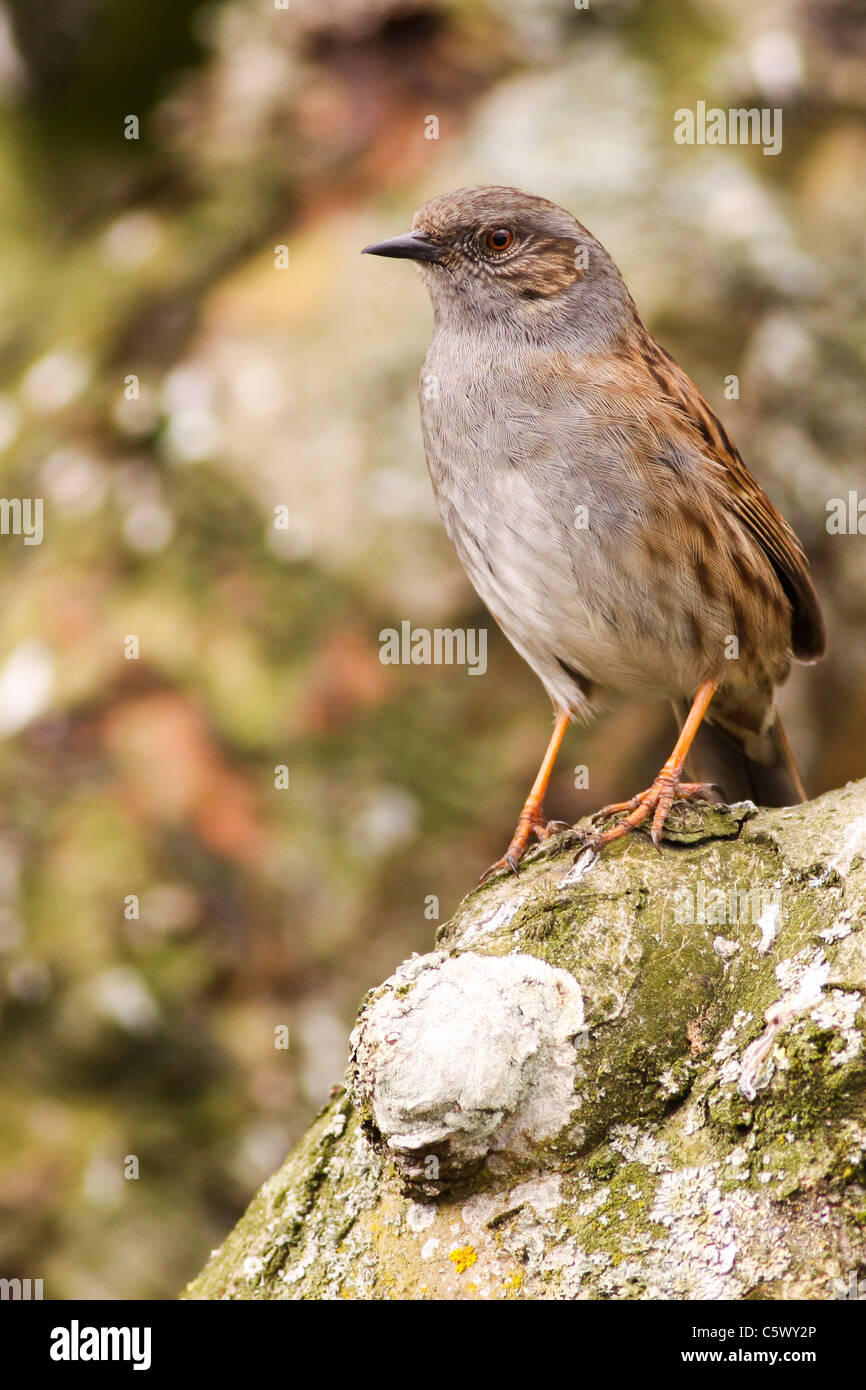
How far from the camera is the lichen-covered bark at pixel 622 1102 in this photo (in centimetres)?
241

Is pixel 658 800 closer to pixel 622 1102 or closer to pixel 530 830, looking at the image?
pixel 530 830

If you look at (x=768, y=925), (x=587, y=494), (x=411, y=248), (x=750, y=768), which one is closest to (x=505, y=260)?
(x=411, y=248)

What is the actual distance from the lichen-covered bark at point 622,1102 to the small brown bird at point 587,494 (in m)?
0.54

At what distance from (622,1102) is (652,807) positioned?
95 cm

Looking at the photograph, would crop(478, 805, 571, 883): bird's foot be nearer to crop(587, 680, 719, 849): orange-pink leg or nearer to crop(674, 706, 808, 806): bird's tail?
crop(587, 680, 719, 849): orange-pink leg

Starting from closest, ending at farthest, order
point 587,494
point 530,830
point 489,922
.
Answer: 1. point 489,922
2. point 587,494
3. point 530,830

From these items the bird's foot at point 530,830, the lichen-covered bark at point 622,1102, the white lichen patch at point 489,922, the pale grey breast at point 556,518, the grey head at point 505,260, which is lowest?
the lichen-covered bark at point 622,1102

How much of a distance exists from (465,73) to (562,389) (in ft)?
12.6

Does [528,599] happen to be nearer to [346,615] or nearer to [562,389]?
[562,389]

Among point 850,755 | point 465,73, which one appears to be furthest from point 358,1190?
point 465,73

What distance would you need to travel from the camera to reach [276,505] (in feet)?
19.8

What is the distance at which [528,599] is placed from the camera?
3.84 meters

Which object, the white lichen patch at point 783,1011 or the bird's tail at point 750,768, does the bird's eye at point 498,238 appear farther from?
the white lichen patch at point 783,1011

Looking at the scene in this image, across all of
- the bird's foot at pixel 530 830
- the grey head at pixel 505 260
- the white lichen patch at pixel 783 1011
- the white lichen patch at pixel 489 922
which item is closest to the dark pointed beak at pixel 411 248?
the grey head at pixel 505 260
